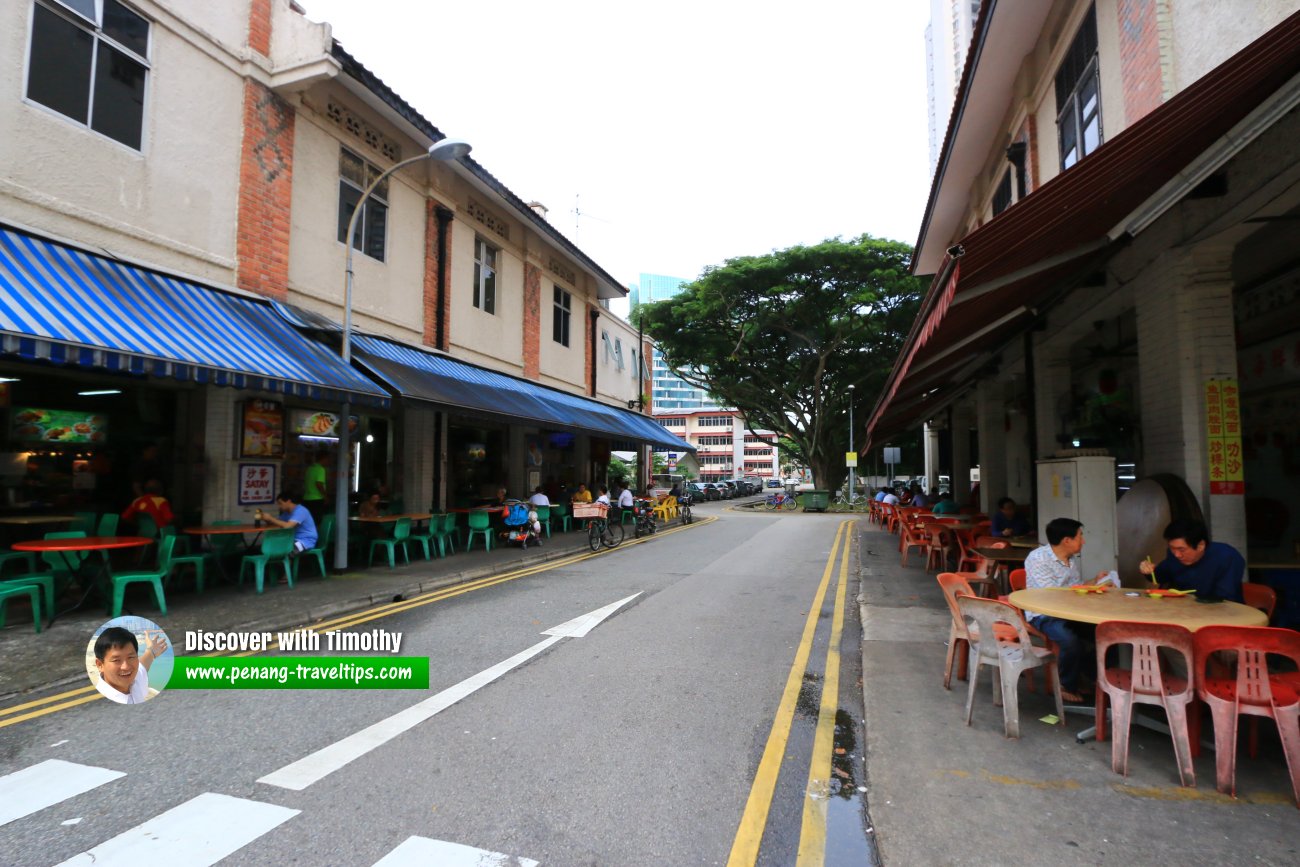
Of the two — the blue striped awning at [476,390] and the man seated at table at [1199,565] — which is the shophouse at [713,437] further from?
the man seated at table at [1199,565]

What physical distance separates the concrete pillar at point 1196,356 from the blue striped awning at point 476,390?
31.0 feet

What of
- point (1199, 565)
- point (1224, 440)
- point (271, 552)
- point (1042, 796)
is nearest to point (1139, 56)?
point (1224, 440)

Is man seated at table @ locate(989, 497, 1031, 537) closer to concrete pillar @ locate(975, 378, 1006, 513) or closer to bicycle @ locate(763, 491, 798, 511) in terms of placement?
concrete pillar @ locate(975, 378, 1006, 513)

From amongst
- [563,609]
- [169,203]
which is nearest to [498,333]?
[169,203]

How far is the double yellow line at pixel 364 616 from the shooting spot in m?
4.52

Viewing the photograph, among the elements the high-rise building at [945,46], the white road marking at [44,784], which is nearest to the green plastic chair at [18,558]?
the white road marking at [44,784]

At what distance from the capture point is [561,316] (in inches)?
785

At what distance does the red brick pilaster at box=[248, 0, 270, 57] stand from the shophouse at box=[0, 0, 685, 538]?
0.02m

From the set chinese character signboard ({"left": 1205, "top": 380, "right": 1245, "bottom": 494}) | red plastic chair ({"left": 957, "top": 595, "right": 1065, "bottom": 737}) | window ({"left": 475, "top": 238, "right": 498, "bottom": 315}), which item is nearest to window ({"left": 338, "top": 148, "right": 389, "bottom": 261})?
window ({"left": 475, "top": 238, "right": 498, "bottom": 315})

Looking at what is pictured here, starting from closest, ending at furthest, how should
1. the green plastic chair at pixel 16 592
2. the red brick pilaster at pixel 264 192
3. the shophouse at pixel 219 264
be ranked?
the green plastic chair at pixel 16 592 < the shophouse at pixel 219 264 < the red brick pilaster at pixel 264 192

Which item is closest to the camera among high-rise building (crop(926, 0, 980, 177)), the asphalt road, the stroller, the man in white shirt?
the asphalt road

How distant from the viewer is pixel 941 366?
1049 cm

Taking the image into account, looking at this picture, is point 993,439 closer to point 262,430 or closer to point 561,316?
point 561,316

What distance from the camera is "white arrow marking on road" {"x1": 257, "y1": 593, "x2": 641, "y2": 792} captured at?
3527mm
